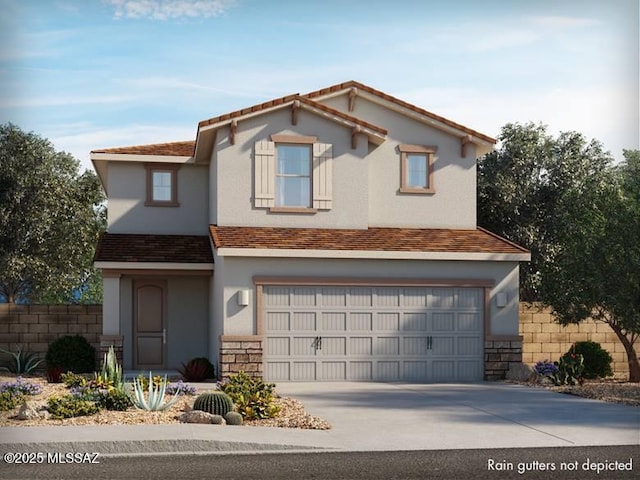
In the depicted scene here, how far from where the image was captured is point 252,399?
15.3 meters

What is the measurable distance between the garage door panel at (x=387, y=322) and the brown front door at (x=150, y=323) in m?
6.08

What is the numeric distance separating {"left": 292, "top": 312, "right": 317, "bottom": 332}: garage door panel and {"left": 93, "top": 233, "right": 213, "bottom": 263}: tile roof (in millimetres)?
3330

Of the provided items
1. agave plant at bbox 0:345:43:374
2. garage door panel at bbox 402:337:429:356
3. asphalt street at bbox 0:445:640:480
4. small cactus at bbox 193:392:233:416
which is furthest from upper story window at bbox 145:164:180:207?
asphalt street at bbox 0:445:640:480

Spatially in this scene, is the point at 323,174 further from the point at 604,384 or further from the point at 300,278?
the point at 604,384

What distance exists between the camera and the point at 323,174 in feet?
76.7

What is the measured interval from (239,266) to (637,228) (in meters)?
9.14

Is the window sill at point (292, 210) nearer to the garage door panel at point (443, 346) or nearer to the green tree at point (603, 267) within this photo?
the garage door panel at point (443, 346)

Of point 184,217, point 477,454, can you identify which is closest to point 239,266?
point 184,217

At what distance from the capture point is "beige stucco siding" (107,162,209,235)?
Answer: 26047 millimetres

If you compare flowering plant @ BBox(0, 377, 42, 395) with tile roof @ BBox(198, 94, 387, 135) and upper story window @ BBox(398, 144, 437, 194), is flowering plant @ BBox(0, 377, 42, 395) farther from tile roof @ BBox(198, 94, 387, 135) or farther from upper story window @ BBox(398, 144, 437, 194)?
upper story window @ BBox(398, 144, 437, 194)

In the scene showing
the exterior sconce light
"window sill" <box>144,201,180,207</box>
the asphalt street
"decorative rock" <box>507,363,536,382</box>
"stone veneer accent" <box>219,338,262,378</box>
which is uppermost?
"window sill" <box>144,201,180,207</box>

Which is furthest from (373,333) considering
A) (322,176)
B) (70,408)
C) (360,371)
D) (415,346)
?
(70,408)

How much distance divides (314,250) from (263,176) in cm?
252

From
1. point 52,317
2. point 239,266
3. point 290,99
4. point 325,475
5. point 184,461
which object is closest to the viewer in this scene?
point 325,475
